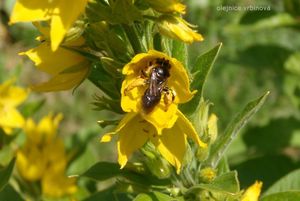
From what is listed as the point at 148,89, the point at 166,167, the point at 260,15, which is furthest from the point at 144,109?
the point at 260,15

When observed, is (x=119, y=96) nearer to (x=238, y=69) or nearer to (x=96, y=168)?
(x=96, y=168)

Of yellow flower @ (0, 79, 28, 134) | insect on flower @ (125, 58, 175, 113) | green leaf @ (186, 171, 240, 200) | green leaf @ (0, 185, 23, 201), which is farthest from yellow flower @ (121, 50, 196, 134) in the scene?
yellow flower @ (0, 79, 28, 134)

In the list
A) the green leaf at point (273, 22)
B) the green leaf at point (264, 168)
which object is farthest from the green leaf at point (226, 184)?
the green leaf at point (273, 22)

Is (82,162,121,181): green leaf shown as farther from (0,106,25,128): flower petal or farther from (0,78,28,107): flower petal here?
(0,78,28,107): flower petal

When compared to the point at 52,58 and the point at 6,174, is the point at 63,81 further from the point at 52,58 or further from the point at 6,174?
the point at 6,174

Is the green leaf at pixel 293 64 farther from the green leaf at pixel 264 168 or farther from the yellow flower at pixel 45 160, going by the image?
the yellow flower at pixel 45 160

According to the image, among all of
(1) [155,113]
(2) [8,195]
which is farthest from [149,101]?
(2) [8,195]

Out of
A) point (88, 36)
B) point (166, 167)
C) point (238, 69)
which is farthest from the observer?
point (238, 69)

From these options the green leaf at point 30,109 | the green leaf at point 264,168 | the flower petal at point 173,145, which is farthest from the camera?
the green leaf at point 30,109
